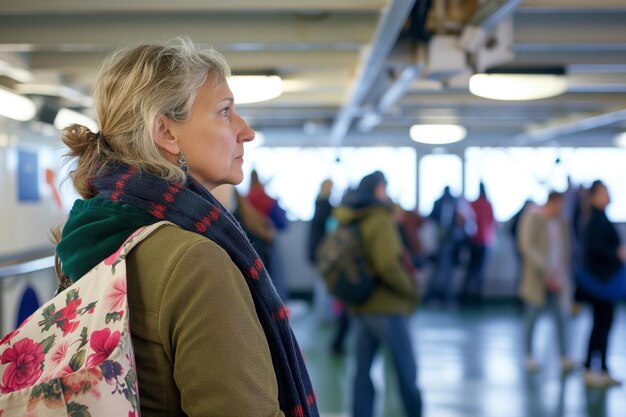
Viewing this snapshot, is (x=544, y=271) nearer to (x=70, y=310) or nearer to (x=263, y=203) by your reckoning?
(x=263, y=203)

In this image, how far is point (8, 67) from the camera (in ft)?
14.2

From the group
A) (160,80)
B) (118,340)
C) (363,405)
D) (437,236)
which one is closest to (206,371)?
(118,340)

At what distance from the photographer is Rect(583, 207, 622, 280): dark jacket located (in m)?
5.89

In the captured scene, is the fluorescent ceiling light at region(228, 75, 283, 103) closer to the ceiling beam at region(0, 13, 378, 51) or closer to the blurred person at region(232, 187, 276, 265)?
the ceiling beam at region(0, 13, 378, 51)

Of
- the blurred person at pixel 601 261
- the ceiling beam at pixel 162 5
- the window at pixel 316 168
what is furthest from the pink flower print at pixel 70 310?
the window at pixel 316 168

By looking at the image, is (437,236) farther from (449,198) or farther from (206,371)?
(206,371)

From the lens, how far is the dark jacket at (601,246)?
589 cm

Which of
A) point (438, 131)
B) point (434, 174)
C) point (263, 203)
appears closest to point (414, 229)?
point (438, 131)

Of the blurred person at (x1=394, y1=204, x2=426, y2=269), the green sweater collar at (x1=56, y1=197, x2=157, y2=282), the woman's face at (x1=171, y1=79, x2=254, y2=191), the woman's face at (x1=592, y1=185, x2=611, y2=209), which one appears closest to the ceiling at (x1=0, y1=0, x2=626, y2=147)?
the woman's face at (x1=592, y1=185, x2=611, y2=209)

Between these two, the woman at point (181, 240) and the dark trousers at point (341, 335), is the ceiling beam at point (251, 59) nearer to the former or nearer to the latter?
the woman at point (181, 240)

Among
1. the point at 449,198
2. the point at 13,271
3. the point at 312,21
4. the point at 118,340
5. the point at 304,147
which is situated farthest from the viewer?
the point at 304,147

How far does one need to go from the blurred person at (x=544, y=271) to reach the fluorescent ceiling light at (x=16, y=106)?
4.30 meters

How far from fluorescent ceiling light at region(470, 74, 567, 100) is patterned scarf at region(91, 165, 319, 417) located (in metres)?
3.35

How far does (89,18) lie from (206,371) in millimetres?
2869
